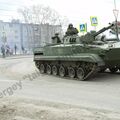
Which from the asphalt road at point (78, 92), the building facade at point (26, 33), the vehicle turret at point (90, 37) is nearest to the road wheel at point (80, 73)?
the asphalt road at point (78, 92)

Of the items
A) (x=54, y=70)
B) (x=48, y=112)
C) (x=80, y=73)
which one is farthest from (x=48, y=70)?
(x=48, y=112)

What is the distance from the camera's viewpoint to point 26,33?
228 feet

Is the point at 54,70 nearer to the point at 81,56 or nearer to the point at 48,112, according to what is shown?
the point at 81,56

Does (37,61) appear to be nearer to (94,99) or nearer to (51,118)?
(94,99)

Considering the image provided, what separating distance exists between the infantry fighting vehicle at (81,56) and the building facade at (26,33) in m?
44.1

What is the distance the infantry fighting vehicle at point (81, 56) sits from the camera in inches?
636

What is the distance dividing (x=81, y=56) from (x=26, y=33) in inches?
2118

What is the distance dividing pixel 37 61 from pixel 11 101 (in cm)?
1072

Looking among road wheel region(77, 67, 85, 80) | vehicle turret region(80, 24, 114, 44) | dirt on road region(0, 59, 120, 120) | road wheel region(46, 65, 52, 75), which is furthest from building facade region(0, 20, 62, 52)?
dirt on road region(0, 59, 120, 120)

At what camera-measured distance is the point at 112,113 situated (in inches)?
348

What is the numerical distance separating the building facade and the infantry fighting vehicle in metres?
44.1

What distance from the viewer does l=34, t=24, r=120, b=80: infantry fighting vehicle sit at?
1616 cm

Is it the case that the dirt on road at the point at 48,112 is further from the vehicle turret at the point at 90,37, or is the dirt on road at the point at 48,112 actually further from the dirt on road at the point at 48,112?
the vehicle turret at the point at 90,37

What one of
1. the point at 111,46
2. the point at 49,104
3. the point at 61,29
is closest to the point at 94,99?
the point at 49,104
